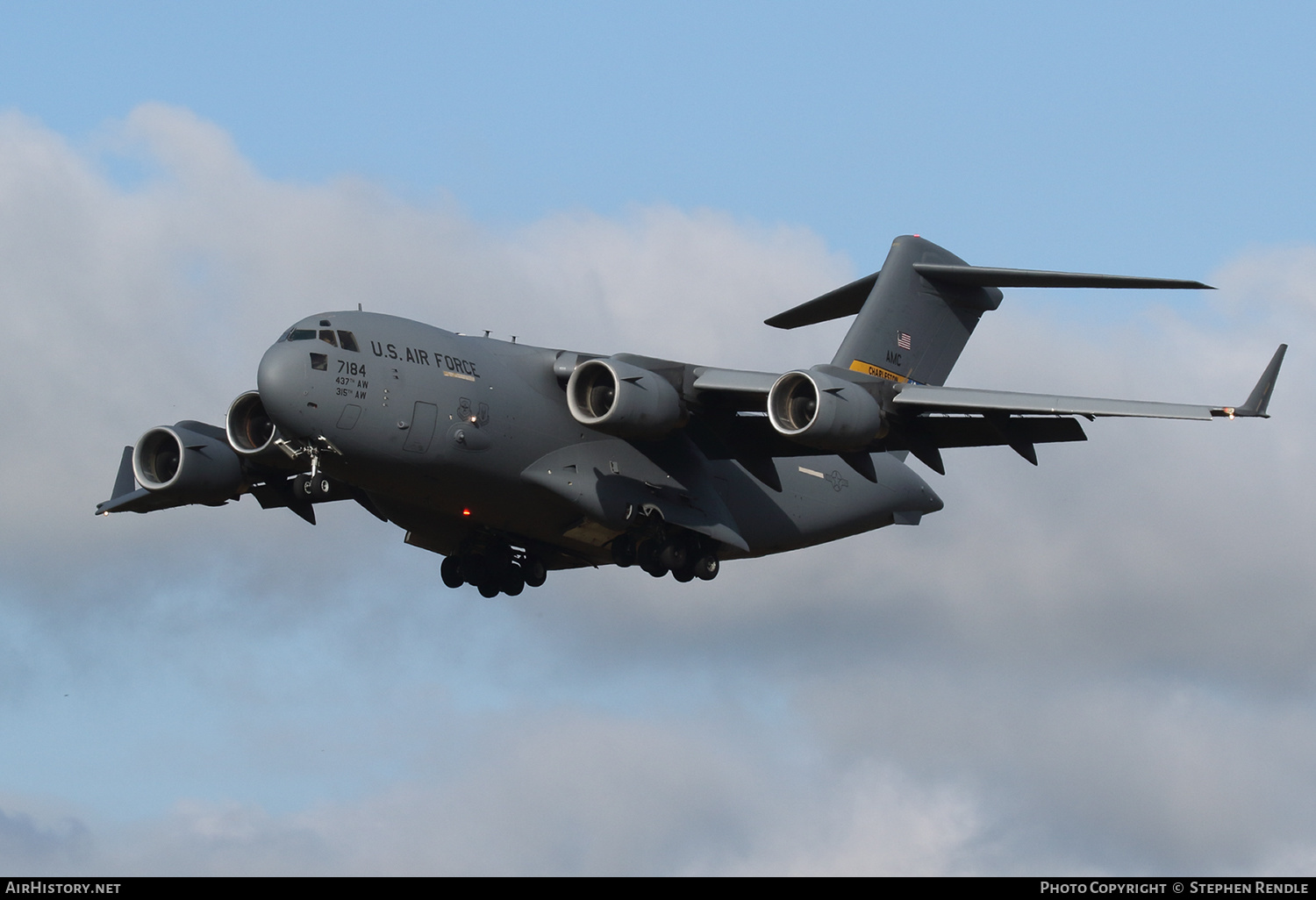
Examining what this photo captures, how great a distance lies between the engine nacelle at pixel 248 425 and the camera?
56.9 ft

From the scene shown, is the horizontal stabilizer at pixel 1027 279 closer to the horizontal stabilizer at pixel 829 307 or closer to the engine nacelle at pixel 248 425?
the horizontal stabilizer at pixel 829 307

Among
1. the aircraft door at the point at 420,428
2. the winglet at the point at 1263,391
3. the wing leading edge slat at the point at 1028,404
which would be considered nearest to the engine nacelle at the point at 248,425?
the aircraft door at the point at 420,428

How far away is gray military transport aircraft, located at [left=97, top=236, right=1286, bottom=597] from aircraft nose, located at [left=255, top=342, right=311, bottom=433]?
2cm

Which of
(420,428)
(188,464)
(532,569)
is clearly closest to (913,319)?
(532,569)

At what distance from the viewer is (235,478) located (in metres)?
18.5

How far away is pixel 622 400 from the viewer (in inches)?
642

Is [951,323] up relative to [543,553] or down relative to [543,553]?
up

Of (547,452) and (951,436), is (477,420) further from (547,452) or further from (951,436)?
(951,436)

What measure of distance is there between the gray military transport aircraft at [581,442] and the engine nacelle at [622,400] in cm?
2

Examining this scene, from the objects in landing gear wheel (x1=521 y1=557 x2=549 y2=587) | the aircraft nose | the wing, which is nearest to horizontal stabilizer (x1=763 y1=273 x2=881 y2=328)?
the wing
